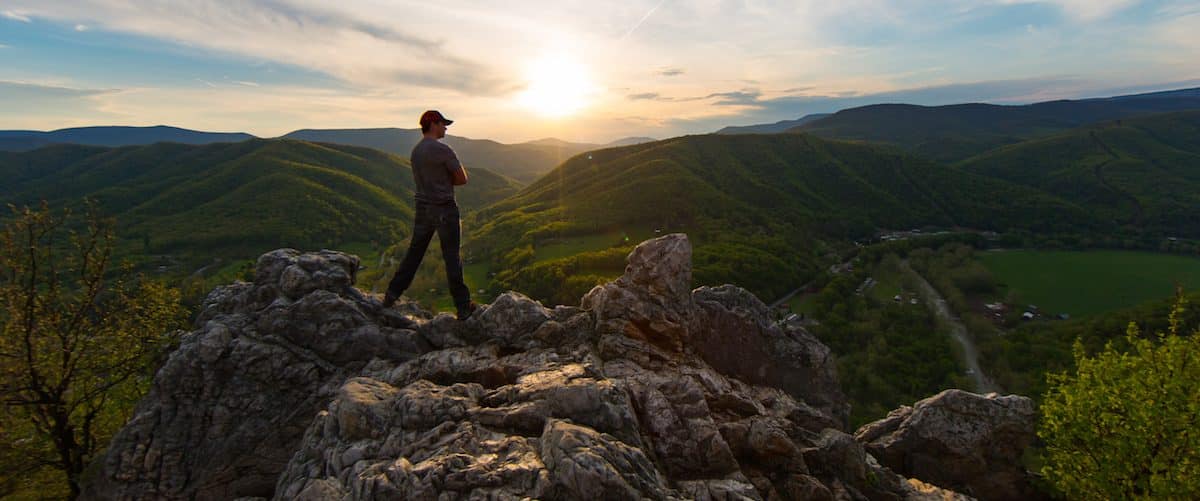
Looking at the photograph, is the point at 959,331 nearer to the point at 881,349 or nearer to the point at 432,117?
the point at 881,349

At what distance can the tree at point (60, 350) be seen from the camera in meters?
19.6

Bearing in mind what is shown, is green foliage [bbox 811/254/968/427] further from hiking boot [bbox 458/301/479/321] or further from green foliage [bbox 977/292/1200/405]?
hiking boot [bbox 458/301/479/321]

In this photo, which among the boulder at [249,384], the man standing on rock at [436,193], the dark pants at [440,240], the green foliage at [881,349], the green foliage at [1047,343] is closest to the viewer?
the boulder at [249,384]

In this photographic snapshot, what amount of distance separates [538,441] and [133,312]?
25.8 m

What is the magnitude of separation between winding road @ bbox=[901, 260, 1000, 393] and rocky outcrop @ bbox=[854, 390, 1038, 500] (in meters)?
118

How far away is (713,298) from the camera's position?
24.5 m

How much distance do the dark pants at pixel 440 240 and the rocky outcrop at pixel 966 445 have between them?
58.7ft

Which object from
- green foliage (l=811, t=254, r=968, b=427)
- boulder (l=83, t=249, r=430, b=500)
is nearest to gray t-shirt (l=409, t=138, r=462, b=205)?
boulder (l=83, t=249, r=430, b=500)

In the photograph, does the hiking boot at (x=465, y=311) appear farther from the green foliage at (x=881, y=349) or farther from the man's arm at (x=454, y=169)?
the green foliage at (x=881, y=349)

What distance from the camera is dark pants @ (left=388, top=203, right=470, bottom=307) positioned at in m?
17.9

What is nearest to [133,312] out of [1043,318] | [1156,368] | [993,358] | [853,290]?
[1156,368]

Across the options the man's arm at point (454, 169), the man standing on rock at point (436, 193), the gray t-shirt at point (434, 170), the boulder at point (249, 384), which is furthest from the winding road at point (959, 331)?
the boulder at point (249, 384)

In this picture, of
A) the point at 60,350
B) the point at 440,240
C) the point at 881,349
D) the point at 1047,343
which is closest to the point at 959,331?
the point at 1047,343

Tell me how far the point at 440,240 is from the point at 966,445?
22.0 m
